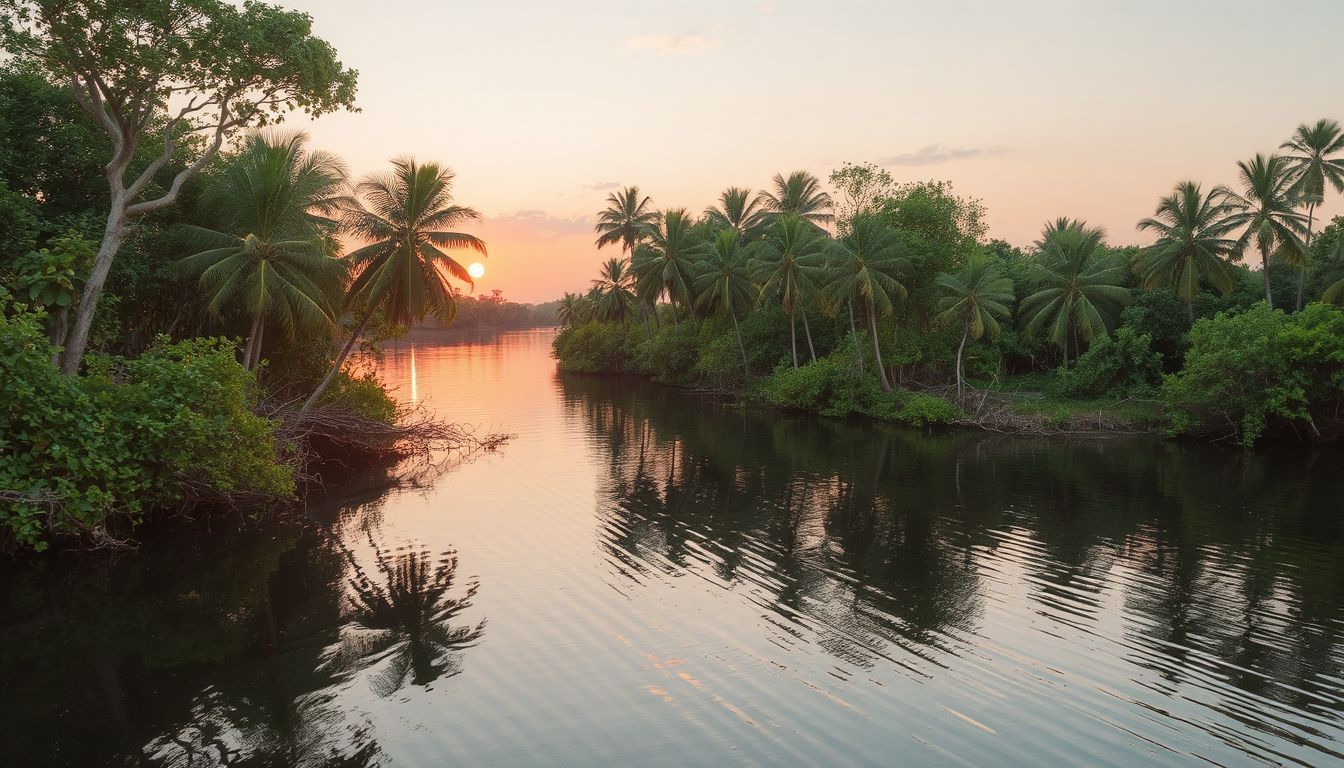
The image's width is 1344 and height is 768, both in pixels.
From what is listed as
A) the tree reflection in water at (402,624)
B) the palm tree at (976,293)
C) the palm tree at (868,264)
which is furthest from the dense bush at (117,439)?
the palm tree at (976,293)

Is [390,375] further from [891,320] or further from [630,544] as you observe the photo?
[630,544]

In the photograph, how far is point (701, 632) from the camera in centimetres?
1219

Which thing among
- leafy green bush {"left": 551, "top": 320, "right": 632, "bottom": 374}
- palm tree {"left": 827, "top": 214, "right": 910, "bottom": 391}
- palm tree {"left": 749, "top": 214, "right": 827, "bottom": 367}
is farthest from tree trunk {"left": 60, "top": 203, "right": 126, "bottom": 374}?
leafy green bush {"left": 551, "top": 320, "right": 632, "bottom": 374}

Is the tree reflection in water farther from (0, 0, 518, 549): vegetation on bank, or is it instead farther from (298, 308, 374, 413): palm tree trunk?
(298, 308, 374, 413): palm tree trunk

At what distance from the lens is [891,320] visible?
42406 mm

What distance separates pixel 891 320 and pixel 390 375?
3709 cm

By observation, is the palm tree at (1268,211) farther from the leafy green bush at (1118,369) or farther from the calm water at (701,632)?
the calm water at (701,632)

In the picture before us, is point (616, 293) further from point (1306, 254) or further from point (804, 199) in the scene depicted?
point (1306, 254)

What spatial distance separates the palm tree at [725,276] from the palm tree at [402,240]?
21.8 meters

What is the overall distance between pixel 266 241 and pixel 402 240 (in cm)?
366

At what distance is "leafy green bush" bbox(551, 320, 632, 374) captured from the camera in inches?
2611

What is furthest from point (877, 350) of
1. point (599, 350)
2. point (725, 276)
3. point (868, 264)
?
point (599, 350)

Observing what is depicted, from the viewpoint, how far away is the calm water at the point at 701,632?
9.01 m

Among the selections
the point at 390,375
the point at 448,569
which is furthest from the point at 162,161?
the point at 390,375
